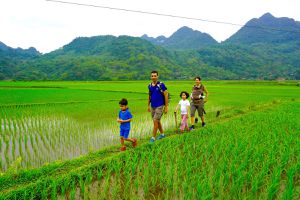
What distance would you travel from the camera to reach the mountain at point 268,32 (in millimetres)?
158875

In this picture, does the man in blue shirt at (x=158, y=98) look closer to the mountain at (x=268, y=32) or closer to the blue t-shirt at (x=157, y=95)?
the blue t-shirt at (x=157, y=95)

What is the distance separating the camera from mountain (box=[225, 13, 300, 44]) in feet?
521

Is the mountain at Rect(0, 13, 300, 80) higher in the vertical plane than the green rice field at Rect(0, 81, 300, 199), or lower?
higher

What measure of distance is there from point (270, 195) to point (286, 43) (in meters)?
175

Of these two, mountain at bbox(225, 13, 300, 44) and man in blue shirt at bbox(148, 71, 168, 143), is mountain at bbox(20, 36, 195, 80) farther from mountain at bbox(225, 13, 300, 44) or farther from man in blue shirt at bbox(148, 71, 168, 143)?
mountain at bbox(225, 13, 300, 44)

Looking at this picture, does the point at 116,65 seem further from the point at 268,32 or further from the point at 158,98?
the point at 268,32

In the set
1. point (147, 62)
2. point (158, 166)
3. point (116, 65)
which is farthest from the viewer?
point (147, 62)

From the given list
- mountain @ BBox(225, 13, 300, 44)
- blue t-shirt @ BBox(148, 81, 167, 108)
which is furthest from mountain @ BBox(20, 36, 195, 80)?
mountain @ BBox(225, 13, 300, 44)

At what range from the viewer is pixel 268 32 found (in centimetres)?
17275

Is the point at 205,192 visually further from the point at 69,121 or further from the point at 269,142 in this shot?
the point at 69,121

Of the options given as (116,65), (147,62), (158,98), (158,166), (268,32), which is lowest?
(158,166)

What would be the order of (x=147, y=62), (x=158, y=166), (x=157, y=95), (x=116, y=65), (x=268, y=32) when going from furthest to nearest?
1. (x=268, y=32)
2. (x=147, y=62)
3. (x=116, y=65)
4. (x=157, y=95)
5. (x=158, y=166)

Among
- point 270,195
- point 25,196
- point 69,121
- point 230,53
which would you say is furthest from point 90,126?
point 230,53

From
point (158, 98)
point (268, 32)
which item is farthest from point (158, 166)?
point (268, 32)
